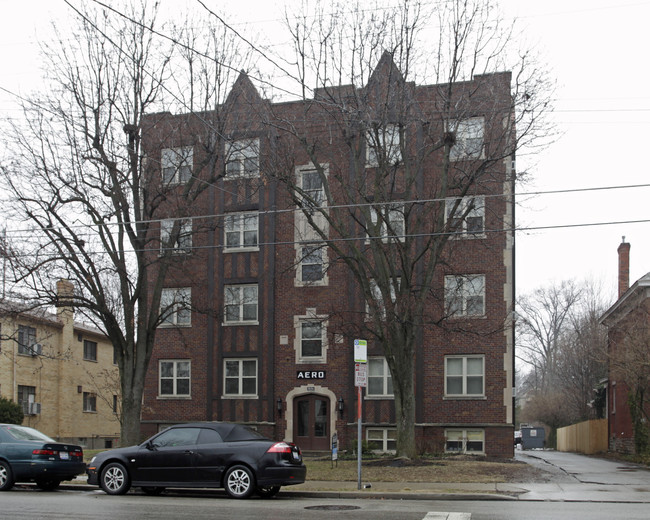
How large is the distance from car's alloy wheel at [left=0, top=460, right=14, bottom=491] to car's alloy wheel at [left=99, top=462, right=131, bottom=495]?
203cm

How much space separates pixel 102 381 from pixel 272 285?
778 inches

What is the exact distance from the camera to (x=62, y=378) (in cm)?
4191

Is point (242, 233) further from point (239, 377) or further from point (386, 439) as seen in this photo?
point (386, 439)

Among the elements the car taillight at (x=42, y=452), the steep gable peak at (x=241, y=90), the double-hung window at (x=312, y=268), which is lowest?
the car taillight at (x=42, y=452)

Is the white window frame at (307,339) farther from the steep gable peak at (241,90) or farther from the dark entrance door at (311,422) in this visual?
the steep gable peak at (241,90)

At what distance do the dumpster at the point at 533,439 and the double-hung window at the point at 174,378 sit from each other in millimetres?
34889

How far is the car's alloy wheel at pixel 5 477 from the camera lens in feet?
54.0

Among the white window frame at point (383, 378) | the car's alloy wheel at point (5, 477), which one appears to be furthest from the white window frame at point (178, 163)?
the car's alloy wheel at point (5, 477)

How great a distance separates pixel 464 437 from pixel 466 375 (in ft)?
7.27

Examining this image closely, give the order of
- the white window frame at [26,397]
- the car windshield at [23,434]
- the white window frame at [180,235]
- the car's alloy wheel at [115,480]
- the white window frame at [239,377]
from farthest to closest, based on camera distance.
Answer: the white window frame at [26,397], the white window frame at [239,377], the white window frame at [180,235], the car windshield at [23,434], the car's alloy wheel at [115,480]

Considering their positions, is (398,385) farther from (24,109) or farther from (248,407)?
(24,109)

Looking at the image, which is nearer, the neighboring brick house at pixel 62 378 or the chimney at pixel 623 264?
the neighboring brick house at pixel 62 378

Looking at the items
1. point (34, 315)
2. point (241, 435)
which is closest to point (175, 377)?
point (34, 315)

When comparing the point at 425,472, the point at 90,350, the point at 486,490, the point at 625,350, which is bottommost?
the point at 425,472
